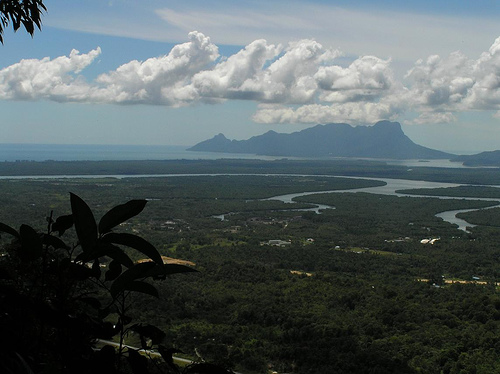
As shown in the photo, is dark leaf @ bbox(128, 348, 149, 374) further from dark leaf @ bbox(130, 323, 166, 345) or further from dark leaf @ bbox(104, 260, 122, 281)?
dark leaf @ bbox(104, 260, 122, 281)

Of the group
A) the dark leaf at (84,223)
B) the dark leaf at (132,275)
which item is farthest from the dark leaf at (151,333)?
the dark leaf at (84,223)

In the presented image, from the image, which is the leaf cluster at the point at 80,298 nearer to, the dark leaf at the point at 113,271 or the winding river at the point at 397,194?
the dark leaf at the point at 113,271

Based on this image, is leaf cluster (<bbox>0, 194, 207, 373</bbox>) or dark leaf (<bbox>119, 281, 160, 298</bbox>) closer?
leaf cluster (<bbox>0, 194, 207, 373</bbox>)

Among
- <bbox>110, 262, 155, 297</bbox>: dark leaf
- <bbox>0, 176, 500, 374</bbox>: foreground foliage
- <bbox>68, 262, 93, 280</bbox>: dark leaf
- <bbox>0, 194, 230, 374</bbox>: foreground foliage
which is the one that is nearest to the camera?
<bbox>0, 194, 230, 374</bbox>: foreground foliage

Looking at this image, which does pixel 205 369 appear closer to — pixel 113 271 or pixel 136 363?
pixel 136 363

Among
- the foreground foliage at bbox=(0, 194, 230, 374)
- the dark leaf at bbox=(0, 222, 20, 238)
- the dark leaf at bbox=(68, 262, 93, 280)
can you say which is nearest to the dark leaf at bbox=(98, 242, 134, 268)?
the foreground foliage at bbox=(0, 194, 230, 374)

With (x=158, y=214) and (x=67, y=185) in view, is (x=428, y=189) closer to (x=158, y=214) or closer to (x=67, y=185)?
(x=158, y=214)
